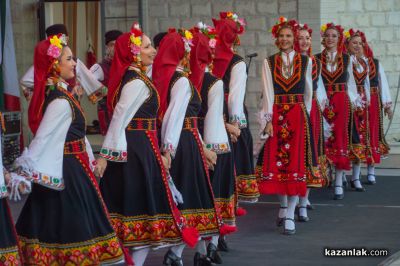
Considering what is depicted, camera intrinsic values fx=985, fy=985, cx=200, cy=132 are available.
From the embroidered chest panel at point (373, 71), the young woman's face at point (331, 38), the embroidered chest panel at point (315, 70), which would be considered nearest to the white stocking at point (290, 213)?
the embroidered chest panel at point (315, 70)

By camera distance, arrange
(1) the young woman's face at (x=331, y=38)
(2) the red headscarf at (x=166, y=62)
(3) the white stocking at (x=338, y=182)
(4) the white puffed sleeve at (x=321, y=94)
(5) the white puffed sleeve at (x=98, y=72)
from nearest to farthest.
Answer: (2) the red headscarf at (x=166, y=62) < (5) the white puffed sleeve at (x=98, y=72) < (4) the white puffed sleeve at (x=321, y=94) < (1) the young woman's face at (x=331, y=38) < (3) the white stocking at (x=338, y=182)

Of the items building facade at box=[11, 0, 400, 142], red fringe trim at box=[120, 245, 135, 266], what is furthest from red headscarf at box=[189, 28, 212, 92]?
building facade at box=[11, 0, 400, 142]

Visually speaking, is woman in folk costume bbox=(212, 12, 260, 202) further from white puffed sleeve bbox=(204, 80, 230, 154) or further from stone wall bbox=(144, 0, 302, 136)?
stone wall bbox=(144, 0, 302, 136)

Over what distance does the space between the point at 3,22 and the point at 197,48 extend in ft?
18.5

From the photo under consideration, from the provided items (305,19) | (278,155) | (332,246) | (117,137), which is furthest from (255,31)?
(117,137)

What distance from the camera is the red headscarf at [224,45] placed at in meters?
8.27

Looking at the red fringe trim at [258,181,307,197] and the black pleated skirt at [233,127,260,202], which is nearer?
the black pleated skirt at [233,127,260,202]

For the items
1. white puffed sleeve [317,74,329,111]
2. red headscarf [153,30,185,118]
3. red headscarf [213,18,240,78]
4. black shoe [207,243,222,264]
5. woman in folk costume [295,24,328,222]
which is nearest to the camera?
red headscarf [153,30,185,118]

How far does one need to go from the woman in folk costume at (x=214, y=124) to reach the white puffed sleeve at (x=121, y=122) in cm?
89

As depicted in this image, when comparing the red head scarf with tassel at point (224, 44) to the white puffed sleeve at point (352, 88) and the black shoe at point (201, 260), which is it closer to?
the black shoe at point (201, 260)

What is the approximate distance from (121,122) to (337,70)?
4916mm

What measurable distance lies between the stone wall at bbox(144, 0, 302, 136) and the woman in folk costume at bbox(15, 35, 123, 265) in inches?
330

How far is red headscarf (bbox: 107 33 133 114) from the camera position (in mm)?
6526

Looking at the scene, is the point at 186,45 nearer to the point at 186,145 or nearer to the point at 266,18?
the point at 186,145
